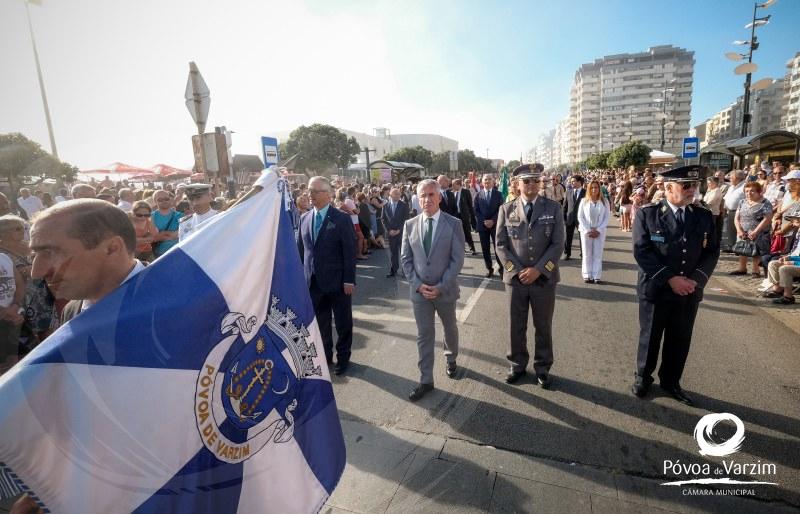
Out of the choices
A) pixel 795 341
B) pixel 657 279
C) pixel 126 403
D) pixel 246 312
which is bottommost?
pixel 795 341

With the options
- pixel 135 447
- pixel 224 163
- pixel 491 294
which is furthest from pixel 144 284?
pixel 491 294

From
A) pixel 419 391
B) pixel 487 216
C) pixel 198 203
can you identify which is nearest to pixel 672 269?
pixel 419 391

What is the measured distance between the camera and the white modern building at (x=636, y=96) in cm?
10938

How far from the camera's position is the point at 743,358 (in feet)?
14.6

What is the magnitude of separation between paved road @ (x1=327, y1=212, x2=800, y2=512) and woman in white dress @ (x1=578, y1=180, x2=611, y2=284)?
210 cm

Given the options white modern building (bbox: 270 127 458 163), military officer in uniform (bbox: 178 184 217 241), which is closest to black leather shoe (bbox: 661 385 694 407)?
military officer in uniform (bbox: 178 184 217 241)

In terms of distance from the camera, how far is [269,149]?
23.6 feet

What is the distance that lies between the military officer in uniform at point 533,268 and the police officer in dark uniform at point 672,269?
779 millimetres

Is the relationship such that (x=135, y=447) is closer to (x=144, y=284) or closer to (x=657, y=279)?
(x=144, y=284)

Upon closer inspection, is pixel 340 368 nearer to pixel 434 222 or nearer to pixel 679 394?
pixel 434 222

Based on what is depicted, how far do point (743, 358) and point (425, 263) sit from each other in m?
3.74

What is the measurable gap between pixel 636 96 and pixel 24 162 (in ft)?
427

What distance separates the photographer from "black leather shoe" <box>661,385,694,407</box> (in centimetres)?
361

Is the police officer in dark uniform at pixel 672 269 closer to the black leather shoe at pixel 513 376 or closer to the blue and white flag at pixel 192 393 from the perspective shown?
the black leather shoe at pixel 513 376
